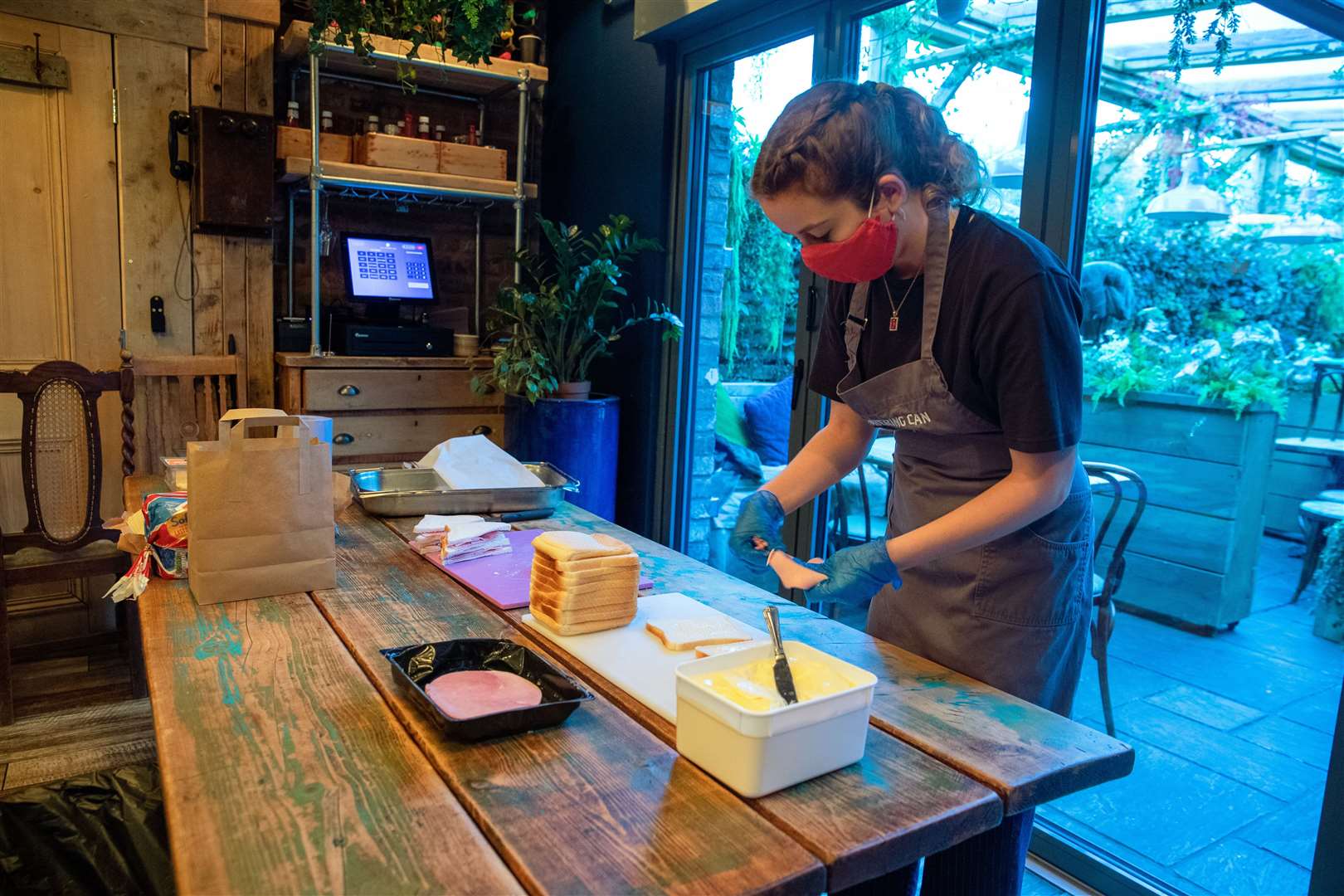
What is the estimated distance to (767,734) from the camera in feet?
2.96

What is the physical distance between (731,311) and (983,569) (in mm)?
2276

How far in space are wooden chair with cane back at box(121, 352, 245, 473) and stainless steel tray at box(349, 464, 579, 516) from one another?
142 cm

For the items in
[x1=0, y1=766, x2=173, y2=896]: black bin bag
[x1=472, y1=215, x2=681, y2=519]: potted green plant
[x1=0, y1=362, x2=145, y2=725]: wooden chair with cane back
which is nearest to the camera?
→ [x1=0, y1=766, x2=173, y2=896]: black bin bag

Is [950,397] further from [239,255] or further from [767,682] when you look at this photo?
[239,255]

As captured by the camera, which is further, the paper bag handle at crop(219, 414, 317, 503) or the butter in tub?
the paper bag handle at crop(219, 414, 317, 503)

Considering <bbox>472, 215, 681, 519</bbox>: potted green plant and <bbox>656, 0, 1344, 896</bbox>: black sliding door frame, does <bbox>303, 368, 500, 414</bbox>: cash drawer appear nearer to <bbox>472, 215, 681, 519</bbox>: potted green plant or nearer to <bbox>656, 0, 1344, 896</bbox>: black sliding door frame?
<bbox>472, 215, 681, 519</bbox>: potted green plant

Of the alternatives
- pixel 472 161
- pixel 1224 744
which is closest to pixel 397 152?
pixel 472 161

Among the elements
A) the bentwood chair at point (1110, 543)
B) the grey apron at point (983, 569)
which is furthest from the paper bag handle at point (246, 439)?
the bentwood chair at point (1110, 543)

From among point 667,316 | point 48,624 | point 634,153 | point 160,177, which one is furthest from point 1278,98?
point 48,624

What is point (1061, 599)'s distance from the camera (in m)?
1.43

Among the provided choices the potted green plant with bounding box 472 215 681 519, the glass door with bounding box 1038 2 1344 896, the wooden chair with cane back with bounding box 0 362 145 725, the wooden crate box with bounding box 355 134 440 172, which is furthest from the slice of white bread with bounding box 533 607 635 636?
the wooden crate box with bounding box 355 134 440 172

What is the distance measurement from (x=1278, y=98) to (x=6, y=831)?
2549mm

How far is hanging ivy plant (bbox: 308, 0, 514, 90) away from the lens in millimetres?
2930

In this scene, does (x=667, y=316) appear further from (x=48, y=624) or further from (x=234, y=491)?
(x=48, y=624)
